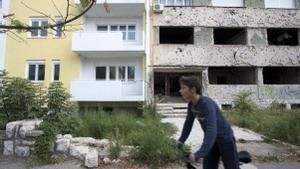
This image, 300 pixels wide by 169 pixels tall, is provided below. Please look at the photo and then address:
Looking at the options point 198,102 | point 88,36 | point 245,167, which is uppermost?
point 88,36

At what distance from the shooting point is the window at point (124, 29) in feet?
64.0

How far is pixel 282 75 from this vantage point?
960 inches

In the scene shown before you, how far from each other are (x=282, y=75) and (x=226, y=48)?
24.7ft

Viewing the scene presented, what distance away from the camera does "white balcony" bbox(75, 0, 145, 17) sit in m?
18.1

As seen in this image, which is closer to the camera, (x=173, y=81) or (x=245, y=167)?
(x=245, y=167)

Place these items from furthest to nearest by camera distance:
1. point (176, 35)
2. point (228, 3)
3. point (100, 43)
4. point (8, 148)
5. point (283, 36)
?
point (176, 35) → point (283, 36) → point (228, 3) → point (100, 43) → point (8, 148)

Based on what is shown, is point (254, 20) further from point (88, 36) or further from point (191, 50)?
point (88, 36)

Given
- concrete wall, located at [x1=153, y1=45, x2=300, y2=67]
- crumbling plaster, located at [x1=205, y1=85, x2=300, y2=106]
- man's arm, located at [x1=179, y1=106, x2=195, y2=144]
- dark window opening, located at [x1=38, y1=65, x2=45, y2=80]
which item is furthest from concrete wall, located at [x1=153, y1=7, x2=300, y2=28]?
man's arm, located at [x1=179, y1=106, x2=195, y2=144]

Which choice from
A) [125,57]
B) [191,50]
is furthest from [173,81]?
[125,57]

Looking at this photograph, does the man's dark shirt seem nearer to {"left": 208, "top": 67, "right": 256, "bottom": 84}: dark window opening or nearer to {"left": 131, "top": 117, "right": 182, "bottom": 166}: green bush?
{"left": 131, "top": 117, "right": 182, "bottom": 166}: green bush

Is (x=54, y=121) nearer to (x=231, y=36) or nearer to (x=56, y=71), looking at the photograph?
(x=56, y=71)

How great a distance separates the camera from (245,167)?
6.00m


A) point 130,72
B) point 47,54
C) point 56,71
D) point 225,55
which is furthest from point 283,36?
point 47,54

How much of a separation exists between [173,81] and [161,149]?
53.9 ft
